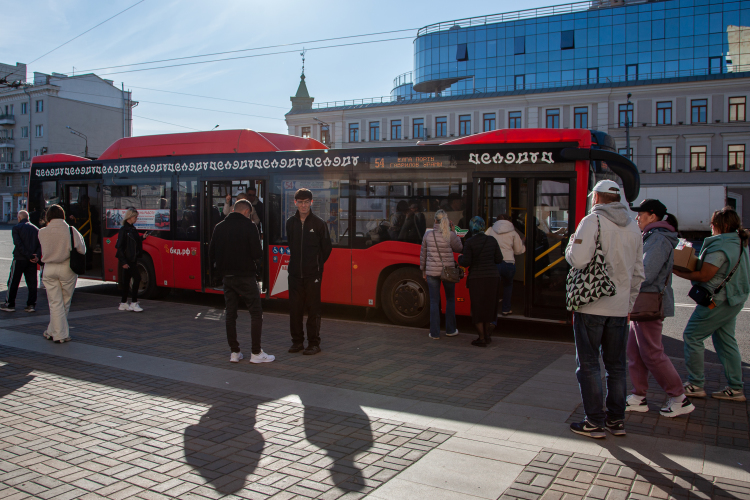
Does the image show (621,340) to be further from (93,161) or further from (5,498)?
(93,161)

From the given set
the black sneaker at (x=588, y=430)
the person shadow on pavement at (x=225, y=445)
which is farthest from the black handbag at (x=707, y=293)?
the person shadow on pavement at (x=225, y=445)

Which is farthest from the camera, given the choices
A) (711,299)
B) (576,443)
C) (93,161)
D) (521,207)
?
(93,161)

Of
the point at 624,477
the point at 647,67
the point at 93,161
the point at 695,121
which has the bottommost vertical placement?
the point at 624,477

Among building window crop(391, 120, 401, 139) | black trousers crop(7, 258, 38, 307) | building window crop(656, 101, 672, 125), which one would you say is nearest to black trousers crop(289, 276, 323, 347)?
black trousers crop(7, 258, 38, 307)

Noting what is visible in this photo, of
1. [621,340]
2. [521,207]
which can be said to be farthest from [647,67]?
[621,340]

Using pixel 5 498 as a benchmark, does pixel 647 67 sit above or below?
above

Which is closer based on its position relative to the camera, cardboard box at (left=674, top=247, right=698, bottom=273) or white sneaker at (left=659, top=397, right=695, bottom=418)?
white sneaker at (left=659, top=397, right=695, bottom=418)

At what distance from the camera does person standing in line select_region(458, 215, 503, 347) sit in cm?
787

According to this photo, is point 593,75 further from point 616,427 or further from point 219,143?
point 616,427

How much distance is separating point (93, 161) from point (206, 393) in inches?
368

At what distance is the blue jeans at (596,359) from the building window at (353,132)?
179ft

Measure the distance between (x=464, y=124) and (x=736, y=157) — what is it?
21.6m

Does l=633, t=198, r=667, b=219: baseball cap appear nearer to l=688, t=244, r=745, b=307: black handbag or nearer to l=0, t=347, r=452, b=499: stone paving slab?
l=688, t=244, r=745, b=307: black handbag

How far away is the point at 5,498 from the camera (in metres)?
3.57
